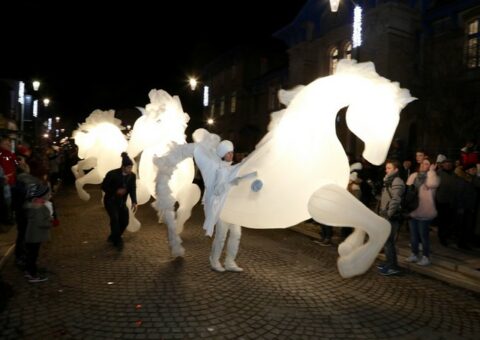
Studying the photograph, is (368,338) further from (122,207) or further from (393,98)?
(122,207)

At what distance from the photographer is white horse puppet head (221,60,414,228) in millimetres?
4738

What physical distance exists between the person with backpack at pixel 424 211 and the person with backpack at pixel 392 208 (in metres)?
0.52

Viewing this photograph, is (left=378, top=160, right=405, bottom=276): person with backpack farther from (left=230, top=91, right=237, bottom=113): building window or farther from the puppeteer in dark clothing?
(left=230, top=91, right=237, bottom=113): building window

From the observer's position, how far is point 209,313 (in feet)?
15.2

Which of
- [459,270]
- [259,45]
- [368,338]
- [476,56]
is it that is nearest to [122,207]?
[368,338]

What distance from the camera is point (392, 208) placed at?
6.33 metres

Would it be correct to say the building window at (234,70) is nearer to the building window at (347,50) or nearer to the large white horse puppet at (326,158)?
the building window at (347,50)

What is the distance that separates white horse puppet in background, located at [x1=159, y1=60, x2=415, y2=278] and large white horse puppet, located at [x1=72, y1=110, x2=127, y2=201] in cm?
654

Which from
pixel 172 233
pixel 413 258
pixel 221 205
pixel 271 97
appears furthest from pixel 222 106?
pixel 221 205

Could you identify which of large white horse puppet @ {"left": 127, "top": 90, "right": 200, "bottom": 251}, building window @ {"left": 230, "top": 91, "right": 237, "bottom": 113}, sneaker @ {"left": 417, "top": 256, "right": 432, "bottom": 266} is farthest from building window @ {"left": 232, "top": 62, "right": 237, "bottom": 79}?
sneaker @ {"left": 417, "top": 256, "right": 432, "bottom": 266}

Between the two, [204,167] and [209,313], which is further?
[204,167]

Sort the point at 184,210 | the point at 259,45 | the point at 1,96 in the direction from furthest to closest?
the point at 259,45 → the point at 1,96 → the point at 184,210

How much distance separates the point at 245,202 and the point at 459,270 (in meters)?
3.86

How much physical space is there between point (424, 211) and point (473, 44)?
10.9m
